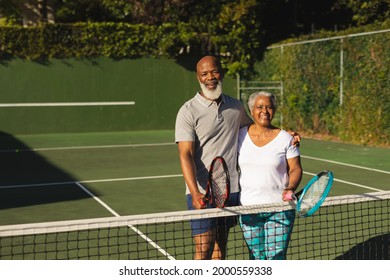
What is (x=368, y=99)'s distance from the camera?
17062mm

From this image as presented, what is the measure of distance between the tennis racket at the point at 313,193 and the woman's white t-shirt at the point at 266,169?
0.19 meters

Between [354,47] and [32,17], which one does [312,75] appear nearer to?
[354,47]

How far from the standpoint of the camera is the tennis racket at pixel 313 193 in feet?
14.2

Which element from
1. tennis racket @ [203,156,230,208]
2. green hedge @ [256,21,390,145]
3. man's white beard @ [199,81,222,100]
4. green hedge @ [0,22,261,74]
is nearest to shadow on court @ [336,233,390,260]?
tennis racket @ [203,156,230,208]

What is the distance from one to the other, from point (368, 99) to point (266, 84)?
604 centimetres

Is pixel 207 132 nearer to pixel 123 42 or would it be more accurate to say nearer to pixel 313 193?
pixel 313 193

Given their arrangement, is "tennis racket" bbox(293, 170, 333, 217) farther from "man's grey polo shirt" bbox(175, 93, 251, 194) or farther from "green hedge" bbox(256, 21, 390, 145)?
"green hedge" bbox(256, 21, 390, 145)

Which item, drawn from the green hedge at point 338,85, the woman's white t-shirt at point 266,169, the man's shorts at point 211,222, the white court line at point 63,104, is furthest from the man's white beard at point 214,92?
the white court line at point 63,104

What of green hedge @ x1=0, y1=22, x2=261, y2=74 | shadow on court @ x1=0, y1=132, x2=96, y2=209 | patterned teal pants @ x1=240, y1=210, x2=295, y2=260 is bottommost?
shadow on court @ x1=0, y1=132, x2=96, y2=209

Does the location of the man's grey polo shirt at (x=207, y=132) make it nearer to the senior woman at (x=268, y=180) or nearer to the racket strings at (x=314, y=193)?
the senior woman at (x=268, y=180)

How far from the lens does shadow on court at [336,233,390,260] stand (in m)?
6.37

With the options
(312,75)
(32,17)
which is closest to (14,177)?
(312,75)

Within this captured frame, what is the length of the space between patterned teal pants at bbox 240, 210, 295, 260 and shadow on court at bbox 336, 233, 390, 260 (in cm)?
212
